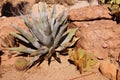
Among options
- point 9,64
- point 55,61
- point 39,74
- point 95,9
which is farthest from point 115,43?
point 9,64

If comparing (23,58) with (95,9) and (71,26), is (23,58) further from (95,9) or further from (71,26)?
(95,9)

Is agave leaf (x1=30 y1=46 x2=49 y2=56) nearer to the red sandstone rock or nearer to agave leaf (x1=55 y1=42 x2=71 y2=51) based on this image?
agave leaf (x1=55 y1=42 x2=71 y2=51)

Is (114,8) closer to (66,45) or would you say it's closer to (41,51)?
(66,45)

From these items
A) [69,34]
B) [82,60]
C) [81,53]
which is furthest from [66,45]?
[82,60]

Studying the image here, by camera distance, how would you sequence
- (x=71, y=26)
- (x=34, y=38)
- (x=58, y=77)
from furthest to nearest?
1. (x=71, y=26)
2. (x=34, y=38)
3. (x=58, y=77)

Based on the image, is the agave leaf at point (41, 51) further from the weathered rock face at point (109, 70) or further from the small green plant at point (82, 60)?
the weathered rock face at point (109, 70)

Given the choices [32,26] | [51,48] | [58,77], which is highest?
[32,26]
